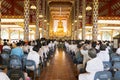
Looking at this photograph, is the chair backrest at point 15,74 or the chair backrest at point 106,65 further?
the chair backrest at point 106,65

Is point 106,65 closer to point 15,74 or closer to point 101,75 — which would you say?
point 101,75

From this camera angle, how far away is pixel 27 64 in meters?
10.6

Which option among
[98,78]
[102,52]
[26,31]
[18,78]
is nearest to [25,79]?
[18,78]

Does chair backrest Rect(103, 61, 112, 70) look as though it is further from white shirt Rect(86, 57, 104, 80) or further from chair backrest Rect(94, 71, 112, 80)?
chair backrest Rect(94, 71, 112, 80)

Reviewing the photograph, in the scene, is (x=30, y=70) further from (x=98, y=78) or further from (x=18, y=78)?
(x=98, y=78)

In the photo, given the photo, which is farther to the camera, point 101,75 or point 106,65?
point 106,65

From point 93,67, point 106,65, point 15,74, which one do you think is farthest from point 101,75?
point 106,65

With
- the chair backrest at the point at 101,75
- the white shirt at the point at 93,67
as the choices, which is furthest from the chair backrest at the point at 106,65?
the chair backrest at the point at 101,75

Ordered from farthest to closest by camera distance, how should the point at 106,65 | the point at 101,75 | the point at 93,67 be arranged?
the point at 106,65 < the point at 93,67 < the point at 101,75

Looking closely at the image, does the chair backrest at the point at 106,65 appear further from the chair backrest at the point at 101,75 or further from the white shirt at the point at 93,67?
the chair backrest at the point at 101,75

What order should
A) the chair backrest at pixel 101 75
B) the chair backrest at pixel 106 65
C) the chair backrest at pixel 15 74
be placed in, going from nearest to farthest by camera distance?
the chair backrest at pixel 101 75
the chair backrest at pixel 15 74
the chair backrest at pixel 106 65

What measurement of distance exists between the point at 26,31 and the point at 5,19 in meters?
12.3

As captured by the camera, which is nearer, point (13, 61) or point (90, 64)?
point (90, 64)

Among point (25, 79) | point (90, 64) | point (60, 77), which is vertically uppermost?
point (90, 64)
